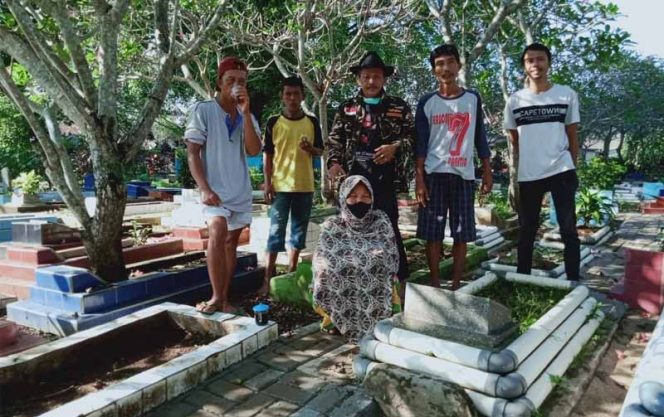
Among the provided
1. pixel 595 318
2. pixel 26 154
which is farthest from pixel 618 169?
pixel 26 154

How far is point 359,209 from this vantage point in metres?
3.63

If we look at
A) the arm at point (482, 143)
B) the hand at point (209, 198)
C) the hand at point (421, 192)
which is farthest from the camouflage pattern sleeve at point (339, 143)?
the arm at point (482, 143)

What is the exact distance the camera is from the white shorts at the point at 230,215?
373 centimetres

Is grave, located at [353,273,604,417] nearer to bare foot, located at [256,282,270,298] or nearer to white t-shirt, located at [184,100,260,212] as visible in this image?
white t-shirt, located at [184,100,260,212]

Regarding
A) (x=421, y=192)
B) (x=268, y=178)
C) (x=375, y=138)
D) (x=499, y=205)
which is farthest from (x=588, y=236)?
(x=268, y=178)

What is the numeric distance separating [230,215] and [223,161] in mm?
423

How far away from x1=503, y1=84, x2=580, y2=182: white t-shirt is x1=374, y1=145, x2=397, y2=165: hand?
120 cm

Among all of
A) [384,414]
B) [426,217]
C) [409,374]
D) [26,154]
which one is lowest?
[384,414]

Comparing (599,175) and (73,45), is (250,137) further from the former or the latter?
(599,175)

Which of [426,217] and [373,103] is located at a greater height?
[373,103]

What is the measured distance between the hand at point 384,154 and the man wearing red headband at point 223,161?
97cm

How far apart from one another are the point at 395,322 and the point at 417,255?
3.46 m

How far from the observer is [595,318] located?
3602 millimetres

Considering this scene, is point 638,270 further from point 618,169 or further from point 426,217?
point 618,169
